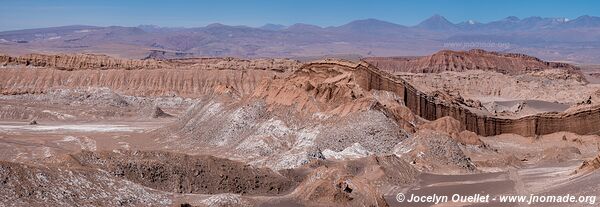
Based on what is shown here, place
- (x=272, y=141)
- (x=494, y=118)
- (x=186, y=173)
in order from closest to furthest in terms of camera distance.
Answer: (x=186, y=173)
(x=272, y=141)
(x=494, y=118)

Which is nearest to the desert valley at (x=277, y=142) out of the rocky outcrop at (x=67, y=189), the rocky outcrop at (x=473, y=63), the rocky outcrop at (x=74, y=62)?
the rocky outcrop at (x=67, y=189)

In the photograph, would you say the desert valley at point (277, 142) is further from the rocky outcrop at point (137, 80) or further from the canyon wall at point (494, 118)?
the rocky outcrop at point (137, 80)

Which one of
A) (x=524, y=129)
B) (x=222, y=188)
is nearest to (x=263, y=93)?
(x=524, y=129)

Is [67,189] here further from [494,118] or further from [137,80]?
[137,80]

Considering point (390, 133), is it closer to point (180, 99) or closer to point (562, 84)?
point (180, 99)

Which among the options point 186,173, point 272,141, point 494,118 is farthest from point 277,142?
point 494,118
